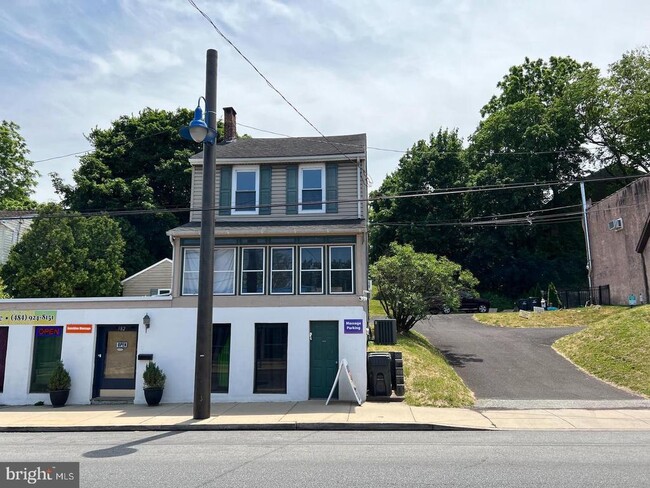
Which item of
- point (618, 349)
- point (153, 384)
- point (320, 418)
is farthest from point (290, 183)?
point (618, 349)

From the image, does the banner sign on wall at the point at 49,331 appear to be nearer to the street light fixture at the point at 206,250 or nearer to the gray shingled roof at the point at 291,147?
the street light fixture at the point at 206,250

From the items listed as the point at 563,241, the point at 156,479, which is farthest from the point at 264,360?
the point at 563,241

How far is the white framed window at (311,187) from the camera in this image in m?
17.6

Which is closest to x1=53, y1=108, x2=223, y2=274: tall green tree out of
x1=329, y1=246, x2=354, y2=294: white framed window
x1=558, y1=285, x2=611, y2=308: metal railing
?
x1=329, y1=246, x2=354, y2=294: white framed window

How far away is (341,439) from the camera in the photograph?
32.8 ft

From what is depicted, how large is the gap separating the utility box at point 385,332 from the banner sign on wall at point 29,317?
10933 millimetres

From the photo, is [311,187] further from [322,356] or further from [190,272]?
[322,356]

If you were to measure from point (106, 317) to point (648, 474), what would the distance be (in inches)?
571

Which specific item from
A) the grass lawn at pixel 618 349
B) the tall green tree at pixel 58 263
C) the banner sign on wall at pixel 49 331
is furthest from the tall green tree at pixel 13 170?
the grass lawn at pixel 618 349

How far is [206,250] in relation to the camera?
13.0m

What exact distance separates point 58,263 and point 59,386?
10528 millimetres

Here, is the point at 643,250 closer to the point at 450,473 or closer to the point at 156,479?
the point at 450,473

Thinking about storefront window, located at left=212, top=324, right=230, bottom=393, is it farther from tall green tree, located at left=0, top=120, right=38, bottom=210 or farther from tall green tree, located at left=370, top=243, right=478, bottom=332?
tall green tree, located at left=0, top=120, right=38, bottom=210

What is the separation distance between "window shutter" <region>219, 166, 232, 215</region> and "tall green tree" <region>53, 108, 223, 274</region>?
18783mm
